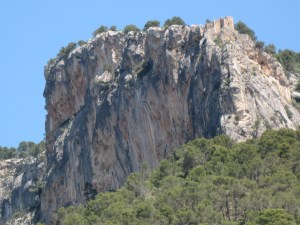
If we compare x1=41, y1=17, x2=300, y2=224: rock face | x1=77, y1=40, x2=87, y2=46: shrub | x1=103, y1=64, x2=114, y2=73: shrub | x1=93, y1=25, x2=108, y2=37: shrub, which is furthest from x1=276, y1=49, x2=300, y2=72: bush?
x1=77, y1=40, x2=87, y2=46: shrub

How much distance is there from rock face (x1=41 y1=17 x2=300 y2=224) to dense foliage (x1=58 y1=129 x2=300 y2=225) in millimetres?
3568

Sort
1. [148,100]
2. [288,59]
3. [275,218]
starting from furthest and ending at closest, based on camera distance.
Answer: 1. [288,59]
2. [148,100]
3. [275,218]

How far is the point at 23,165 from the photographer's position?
150 m

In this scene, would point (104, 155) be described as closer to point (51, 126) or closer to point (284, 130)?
point (51, 126)

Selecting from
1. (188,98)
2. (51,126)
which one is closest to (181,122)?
(188,98)

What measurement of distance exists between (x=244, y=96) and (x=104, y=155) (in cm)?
2069

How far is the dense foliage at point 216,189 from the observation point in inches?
3297

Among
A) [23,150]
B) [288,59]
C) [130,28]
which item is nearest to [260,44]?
[130,28]

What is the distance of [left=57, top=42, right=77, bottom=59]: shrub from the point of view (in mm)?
133775

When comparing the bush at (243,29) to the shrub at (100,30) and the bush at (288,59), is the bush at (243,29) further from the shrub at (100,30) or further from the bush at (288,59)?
the shrub at (100,30)

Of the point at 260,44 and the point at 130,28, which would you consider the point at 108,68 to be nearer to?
the point at 130,28

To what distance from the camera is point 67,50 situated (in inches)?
5285

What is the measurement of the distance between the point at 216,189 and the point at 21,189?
60568 mm

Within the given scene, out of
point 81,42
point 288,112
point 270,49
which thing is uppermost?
point 81,42
